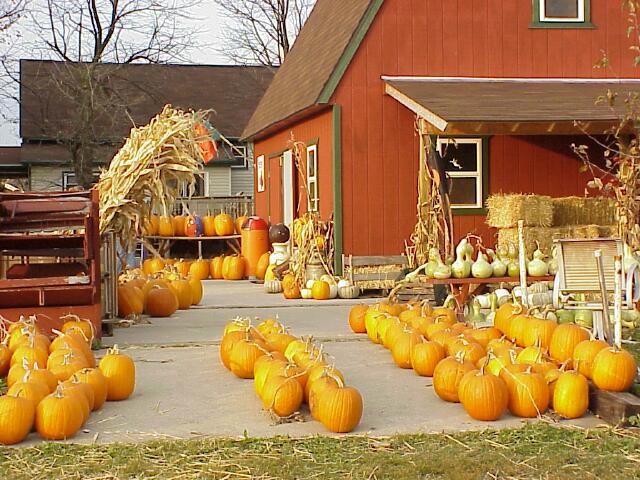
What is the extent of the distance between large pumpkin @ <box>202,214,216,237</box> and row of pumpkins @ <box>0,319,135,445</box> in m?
12.4

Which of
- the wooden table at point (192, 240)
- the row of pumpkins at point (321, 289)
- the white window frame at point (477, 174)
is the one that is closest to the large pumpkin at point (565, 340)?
the row of pumpkins at point (321, 289)

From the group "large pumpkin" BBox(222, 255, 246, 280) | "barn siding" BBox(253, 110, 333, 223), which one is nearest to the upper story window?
"barn siding" BBox(253, 110, 333, 223)

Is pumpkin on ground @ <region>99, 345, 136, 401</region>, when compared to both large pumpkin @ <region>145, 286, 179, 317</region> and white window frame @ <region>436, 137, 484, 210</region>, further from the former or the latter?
white window frame @ <region>436, 137, 484, 210</region>

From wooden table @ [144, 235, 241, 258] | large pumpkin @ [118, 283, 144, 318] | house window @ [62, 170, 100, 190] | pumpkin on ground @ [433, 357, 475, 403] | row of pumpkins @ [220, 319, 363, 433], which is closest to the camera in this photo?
row of pumpkins @ [220, 319, 363, 433]

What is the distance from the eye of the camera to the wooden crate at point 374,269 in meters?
14.7

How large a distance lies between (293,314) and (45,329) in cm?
377

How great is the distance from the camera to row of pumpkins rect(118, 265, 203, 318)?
449 inches

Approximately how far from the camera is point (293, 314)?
40.0 ft

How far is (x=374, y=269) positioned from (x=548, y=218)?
9.60 feet

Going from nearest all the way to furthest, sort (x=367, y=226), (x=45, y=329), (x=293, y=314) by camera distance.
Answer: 1. (x=45, y=329)
2. (x=293, y=314)
3. (x=367, y=226)

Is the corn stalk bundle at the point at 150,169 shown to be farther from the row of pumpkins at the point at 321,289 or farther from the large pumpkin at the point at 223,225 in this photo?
the large pumpkin at the point at 223,225

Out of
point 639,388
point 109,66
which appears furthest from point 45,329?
point 109,66

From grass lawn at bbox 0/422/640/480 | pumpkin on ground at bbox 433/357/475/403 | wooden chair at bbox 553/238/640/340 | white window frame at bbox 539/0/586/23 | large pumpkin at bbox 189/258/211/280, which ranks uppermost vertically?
white window frame at bbox 539/0/586/23

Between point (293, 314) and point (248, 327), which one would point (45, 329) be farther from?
point (293, 314)
